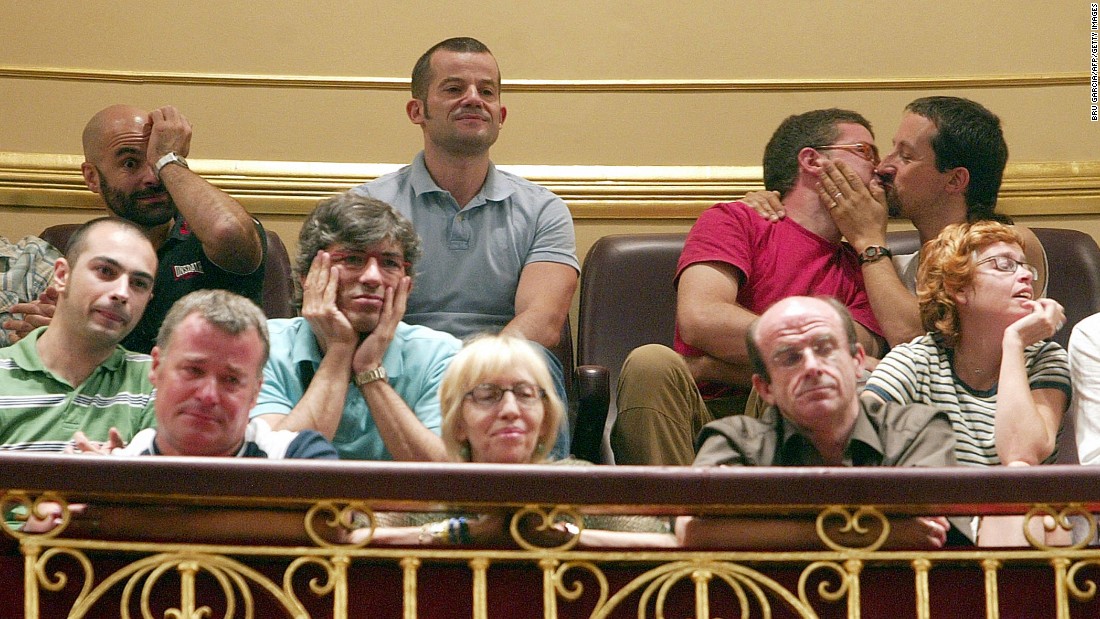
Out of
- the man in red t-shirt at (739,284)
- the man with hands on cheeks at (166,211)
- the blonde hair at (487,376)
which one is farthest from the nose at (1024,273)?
the man with hands on cheeks at (166,211)

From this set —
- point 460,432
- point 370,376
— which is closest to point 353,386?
point 370,376

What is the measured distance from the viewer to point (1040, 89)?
2.39m

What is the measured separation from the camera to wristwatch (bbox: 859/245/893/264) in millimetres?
1982

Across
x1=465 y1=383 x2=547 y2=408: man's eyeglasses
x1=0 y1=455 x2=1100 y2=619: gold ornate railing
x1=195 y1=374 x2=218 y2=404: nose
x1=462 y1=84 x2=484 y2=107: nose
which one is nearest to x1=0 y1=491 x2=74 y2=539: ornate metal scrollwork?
x1=0 y1=455 x2=1100 y2=619: gold ornate railing

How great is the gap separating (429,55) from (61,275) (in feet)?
2.22

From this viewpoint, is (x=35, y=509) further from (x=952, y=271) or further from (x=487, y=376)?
(x=952, y=271)

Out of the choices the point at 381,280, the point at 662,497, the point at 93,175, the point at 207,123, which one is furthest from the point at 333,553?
the point at 207,123

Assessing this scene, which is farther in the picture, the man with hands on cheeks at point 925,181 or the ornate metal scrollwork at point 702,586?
the man with hands on cheeks at point 925,181

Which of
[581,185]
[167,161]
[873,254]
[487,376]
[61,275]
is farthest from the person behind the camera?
[581,185]

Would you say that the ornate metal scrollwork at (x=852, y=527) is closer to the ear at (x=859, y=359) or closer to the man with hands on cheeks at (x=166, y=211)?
the ear at (x=859, y=359)

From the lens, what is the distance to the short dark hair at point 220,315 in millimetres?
1445

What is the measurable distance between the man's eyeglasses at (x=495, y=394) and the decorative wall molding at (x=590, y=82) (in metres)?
0.98

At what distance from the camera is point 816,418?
1.47 meters

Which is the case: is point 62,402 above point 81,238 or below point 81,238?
→ below
